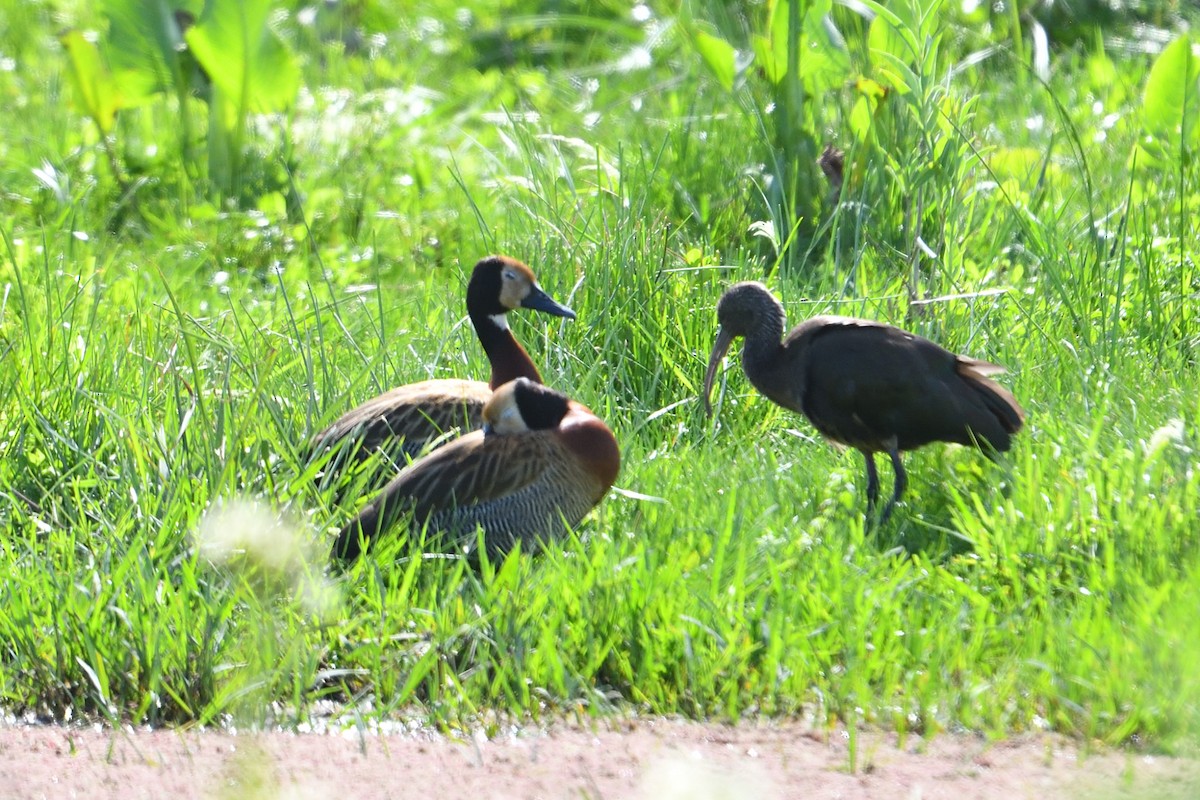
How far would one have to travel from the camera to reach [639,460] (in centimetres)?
535

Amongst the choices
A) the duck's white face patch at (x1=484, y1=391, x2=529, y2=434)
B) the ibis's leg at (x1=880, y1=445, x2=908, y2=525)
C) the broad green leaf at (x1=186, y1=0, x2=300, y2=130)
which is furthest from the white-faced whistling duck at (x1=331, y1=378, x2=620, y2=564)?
the broad green leaf at (x1=186, y1=0, x2=300, y2=130)

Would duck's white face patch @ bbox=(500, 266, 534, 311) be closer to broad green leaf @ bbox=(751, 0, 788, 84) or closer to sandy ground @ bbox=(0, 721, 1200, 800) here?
broad green leaf @ bbox=(751, 0, 788, 84)

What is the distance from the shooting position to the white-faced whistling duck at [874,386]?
16.4 feet

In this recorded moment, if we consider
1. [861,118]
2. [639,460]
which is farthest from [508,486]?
[861,118]

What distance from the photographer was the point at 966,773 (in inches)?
134

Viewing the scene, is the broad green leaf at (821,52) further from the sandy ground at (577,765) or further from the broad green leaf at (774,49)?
the sandy ground at (577,765)

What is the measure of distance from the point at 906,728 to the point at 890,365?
1725mm

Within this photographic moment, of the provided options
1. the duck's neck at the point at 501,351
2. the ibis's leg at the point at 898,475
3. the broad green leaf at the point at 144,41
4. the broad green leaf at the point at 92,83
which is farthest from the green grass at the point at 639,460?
the broad green leaf at the point at 144,41

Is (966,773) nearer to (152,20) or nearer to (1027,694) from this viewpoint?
(1027,694)

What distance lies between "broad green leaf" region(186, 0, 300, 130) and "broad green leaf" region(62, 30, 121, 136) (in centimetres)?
54

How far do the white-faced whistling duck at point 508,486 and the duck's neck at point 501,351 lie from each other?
2.60 feet

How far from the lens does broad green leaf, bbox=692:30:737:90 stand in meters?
7.17

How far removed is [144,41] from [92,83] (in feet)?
1.23

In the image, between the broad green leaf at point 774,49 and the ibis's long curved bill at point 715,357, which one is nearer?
the ibis's long curved bill at point 715,357
